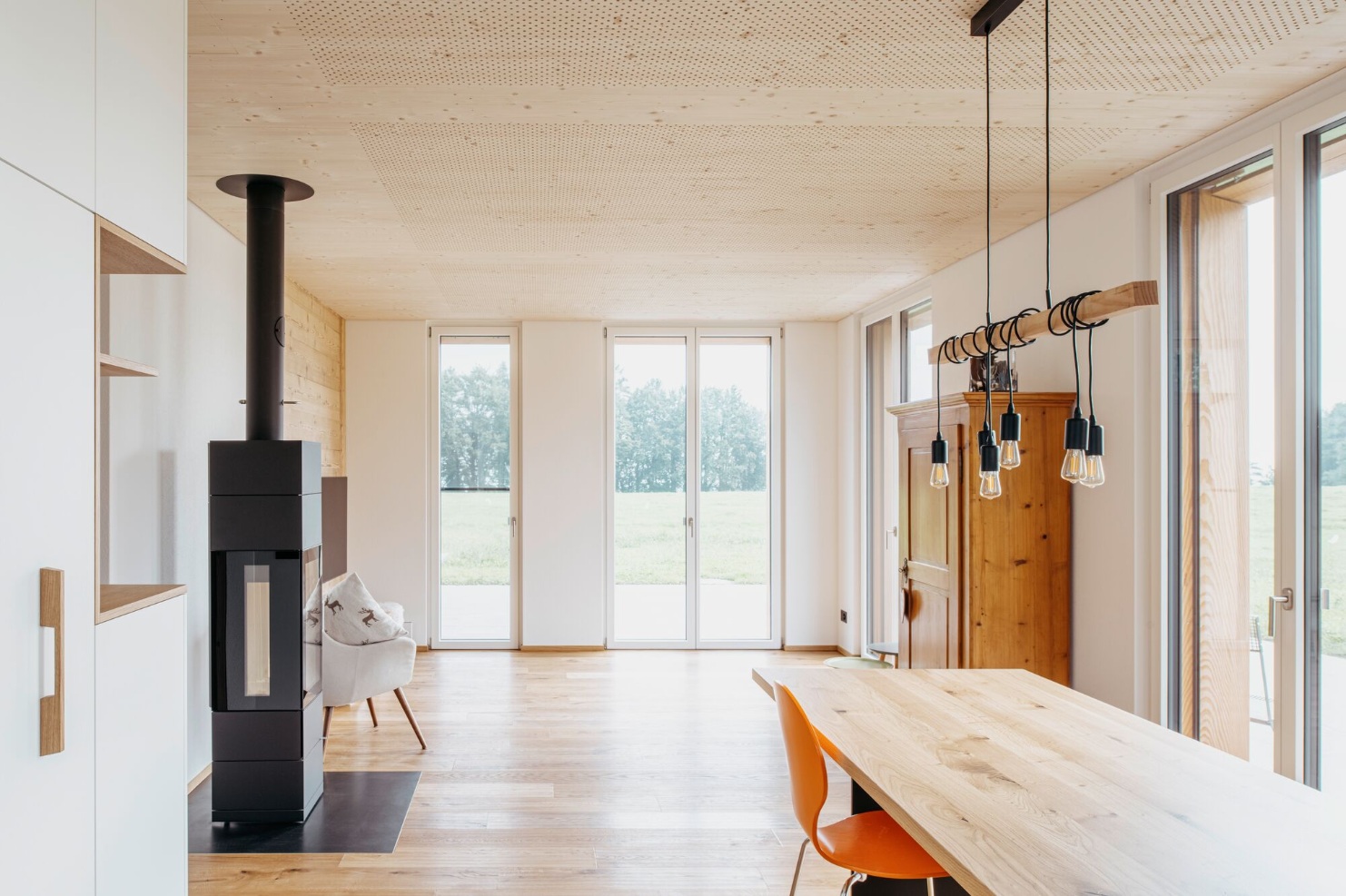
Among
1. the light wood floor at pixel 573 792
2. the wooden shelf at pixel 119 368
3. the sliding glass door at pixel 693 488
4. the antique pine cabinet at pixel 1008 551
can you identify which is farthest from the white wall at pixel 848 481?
the wooden shelf at pixel 119 368

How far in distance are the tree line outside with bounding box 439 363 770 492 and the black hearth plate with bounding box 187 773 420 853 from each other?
3.21 metres

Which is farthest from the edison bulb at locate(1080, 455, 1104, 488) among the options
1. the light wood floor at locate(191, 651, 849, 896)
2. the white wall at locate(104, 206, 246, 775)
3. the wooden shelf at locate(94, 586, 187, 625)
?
the white wall at locate(104, 206, 246, 775)

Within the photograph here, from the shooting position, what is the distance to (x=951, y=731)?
7.13 ft

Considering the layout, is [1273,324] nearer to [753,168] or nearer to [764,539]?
[753,168]

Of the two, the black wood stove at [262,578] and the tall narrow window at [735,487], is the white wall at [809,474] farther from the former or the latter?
the black wood stove at [262,578]

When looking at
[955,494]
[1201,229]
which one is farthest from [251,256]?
[1201,229]

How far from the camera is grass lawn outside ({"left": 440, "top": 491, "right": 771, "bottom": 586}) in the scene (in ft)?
22.2

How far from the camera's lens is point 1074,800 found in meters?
1.70

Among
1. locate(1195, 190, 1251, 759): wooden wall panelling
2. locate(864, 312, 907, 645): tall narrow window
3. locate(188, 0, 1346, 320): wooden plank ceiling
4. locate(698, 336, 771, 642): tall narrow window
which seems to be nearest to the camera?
locate(188, 0, 1346, 320): wooden plank ceiling

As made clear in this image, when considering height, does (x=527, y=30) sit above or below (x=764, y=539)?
above

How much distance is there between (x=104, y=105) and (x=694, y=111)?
1.59 meters

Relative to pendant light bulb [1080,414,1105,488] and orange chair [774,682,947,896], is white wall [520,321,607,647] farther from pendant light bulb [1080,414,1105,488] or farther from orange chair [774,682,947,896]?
pendant light bulb [1080,414,1105,488]

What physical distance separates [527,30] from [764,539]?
5152 mm

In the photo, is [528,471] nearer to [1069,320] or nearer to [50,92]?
[1069,320]
